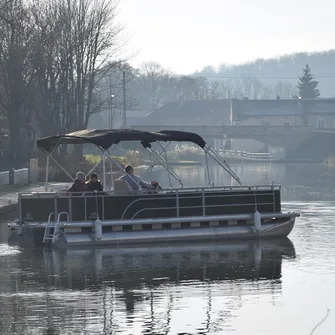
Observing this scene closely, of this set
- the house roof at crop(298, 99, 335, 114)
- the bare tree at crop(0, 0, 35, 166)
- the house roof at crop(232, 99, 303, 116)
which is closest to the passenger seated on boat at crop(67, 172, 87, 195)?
the bare tree at crop(0, 0, 35, 166)

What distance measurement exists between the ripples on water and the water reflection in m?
0.02

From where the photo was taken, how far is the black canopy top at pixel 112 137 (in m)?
28.3

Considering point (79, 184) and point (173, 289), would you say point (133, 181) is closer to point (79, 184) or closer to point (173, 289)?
point (79, 184)

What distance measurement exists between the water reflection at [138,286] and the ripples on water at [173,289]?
2 centimetres

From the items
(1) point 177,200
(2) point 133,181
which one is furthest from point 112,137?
(1) point 177,200

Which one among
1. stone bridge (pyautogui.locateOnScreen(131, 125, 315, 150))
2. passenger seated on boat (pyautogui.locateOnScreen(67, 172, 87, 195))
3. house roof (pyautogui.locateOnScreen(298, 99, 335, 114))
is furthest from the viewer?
house roof (pyautogui.locateOnScreen(298, 99, 335, 114))

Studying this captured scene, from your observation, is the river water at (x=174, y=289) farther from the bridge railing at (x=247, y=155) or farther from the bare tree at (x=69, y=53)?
the bridge railing at (x=247, y=155)

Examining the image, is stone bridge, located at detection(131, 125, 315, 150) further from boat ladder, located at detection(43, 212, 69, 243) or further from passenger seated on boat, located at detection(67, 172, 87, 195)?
boat ladder, located at detection(43, 212, 69, 243)

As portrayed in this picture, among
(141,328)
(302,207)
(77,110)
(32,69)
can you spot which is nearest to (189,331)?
(141,328)

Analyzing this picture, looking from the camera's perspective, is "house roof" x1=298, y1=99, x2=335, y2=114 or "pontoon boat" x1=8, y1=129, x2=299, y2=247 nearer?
"pontoon boat" x1=8, y1=129, x2=299, y2=247

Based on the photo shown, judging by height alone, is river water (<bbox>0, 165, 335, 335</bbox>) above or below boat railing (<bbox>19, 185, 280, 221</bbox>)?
below

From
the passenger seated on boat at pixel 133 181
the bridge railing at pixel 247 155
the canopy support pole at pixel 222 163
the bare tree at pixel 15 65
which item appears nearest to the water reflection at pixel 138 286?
the passenger seated on boat at pixel 133 181

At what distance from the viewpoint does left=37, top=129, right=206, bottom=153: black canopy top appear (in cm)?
2833

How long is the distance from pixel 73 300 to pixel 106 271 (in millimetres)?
4050
